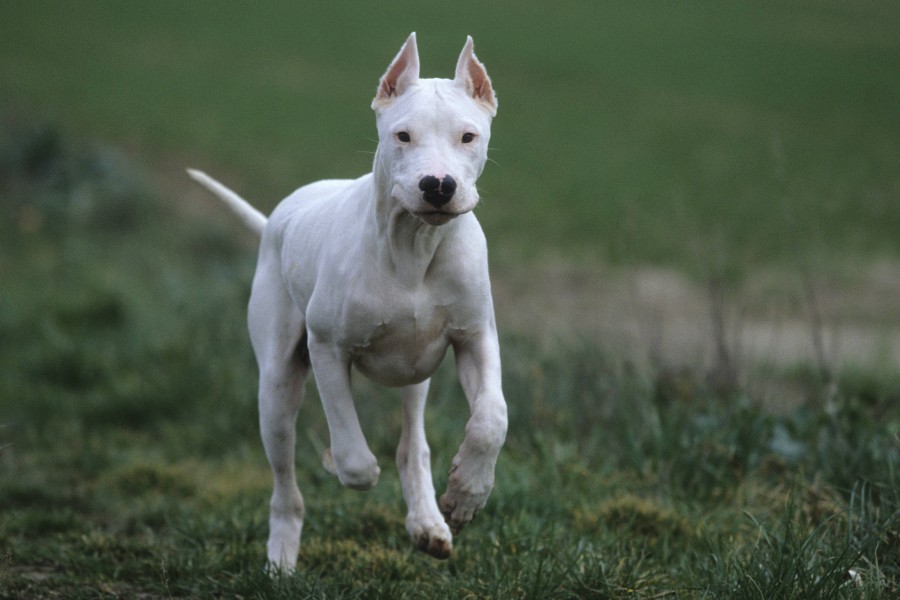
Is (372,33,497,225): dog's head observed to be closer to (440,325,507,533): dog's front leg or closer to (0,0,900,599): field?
(440,325,507,533): dog's front leg

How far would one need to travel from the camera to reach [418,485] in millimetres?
5184

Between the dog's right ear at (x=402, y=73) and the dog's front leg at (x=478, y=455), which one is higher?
the dog's right ear at (x=402, y=73)

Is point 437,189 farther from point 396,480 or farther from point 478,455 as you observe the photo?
point 396,480

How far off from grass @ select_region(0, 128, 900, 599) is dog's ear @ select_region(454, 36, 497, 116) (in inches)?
70.0

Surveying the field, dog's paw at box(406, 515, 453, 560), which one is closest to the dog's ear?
dog's paw at box(406, 515, 453, 560)

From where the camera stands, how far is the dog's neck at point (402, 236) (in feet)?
14.6

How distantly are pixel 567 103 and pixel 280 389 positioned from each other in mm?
21822

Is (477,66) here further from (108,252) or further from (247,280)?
(108,252)

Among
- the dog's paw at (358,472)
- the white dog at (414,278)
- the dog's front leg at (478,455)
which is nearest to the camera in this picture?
the white dog at (414,278)

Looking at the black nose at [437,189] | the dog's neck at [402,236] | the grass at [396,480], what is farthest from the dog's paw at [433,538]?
the black nose at [437,189]

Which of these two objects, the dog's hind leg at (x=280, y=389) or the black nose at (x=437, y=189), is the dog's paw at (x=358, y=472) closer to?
the dog's hind leg at (x=280, y=389)

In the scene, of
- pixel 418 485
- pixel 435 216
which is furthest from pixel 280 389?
pixel 435 216

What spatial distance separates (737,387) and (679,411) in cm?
49

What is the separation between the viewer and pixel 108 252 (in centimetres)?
1383
